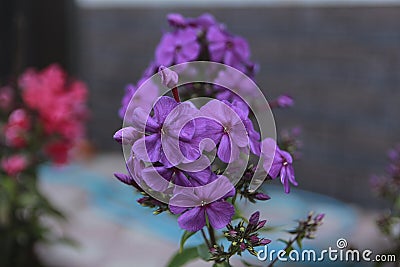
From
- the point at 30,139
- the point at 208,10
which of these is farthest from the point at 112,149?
the point at 30,139

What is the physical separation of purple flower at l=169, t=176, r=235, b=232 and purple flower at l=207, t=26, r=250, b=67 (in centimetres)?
20

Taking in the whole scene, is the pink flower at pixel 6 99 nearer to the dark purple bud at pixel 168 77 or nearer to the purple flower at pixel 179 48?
the purple flower at pixel 179 48

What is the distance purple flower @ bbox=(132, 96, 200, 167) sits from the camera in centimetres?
46

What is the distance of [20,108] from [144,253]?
2.61ft

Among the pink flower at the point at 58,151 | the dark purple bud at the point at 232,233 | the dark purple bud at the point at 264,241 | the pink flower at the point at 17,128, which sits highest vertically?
the dark purple bud at the point at 232,233

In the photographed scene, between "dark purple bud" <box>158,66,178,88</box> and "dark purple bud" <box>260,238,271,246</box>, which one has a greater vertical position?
"dark purple bud" <box>158,66,178,88</box>

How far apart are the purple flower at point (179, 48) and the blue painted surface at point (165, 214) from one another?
0.92 metres

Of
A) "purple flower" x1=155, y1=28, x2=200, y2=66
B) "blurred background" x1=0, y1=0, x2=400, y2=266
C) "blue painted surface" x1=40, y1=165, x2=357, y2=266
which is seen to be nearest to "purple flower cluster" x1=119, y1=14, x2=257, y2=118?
"purple flower" x1=155, y1=28, x2=200, y2=66

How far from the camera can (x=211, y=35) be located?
641 millimetres

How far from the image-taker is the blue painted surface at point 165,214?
69.6 inches

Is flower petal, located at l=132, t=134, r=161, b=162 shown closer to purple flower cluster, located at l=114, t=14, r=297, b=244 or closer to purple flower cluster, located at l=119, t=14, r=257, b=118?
purple flower cluster, located at l=114, t=14, r=297, b=244

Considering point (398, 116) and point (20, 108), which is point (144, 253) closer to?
point (20, 108)

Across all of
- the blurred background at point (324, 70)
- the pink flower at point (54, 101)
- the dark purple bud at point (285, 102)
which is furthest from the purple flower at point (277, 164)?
the blurred background at point (324, 70)

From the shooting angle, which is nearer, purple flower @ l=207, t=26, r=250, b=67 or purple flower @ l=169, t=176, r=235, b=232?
purple flower @ l=169, t=176, r=235, b=232
